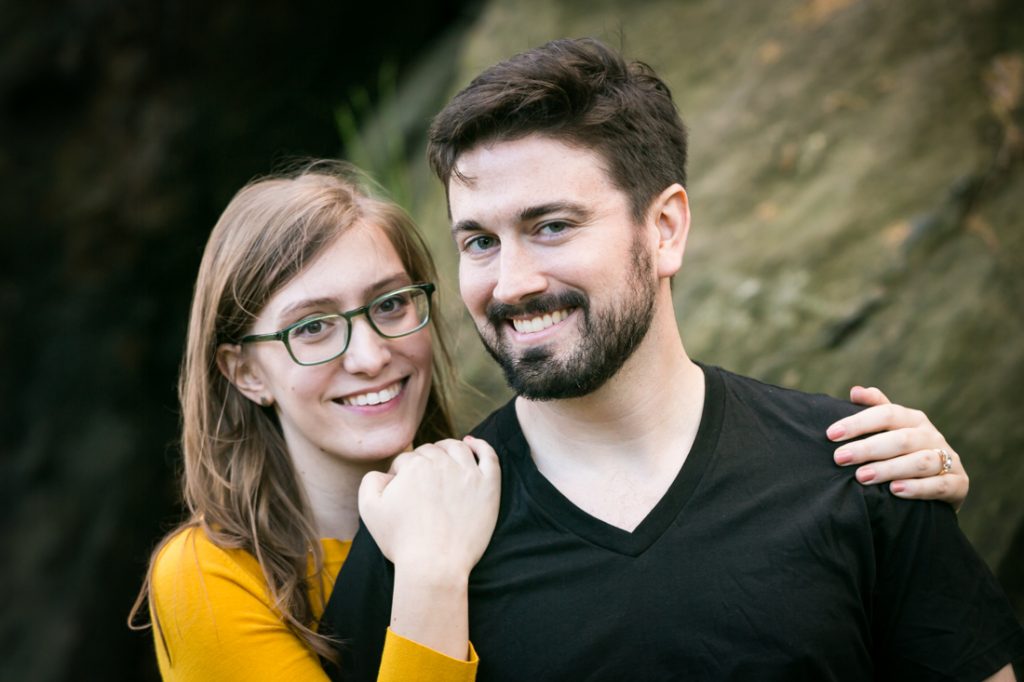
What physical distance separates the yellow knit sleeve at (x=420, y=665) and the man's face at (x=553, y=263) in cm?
48

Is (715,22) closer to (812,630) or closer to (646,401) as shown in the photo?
(646,401)

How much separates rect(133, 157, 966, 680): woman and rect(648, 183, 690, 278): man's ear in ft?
1.46

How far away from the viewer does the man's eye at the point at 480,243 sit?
1.94 metres

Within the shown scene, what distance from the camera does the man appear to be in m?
1.79

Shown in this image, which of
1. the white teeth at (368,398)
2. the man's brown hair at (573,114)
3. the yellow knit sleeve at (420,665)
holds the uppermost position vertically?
the man's brown hair at (573,114)

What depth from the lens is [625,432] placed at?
1.99m

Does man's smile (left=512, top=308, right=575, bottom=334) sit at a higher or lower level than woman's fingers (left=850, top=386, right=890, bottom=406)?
higher

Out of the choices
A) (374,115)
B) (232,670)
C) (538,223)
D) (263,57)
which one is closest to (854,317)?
(538,223)

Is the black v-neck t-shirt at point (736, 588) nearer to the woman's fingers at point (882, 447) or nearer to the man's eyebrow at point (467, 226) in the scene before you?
the woman's fingers at point (882, 447)

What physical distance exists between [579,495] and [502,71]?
0.81 metres

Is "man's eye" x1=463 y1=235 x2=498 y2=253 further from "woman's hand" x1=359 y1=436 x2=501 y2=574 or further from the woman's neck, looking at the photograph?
the woman's neck

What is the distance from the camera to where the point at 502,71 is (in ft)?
6.40

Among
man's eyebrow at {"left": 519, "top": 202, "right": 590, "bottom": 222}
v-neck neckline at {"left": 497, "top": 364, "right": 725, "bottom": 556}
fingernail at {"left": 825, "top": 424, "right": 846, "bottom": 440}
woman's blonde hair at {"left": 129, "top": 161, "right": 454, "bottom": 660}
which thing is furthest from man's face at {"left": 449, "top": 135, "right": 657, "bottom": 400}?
woman's blonde hair at {"left": 129, "top": 161, "right": 454, "bottom": 660}

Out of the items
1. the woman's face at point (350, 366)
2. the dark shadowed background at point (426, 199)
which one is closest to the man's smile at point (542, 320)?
the woman's face at point (350, 366)
